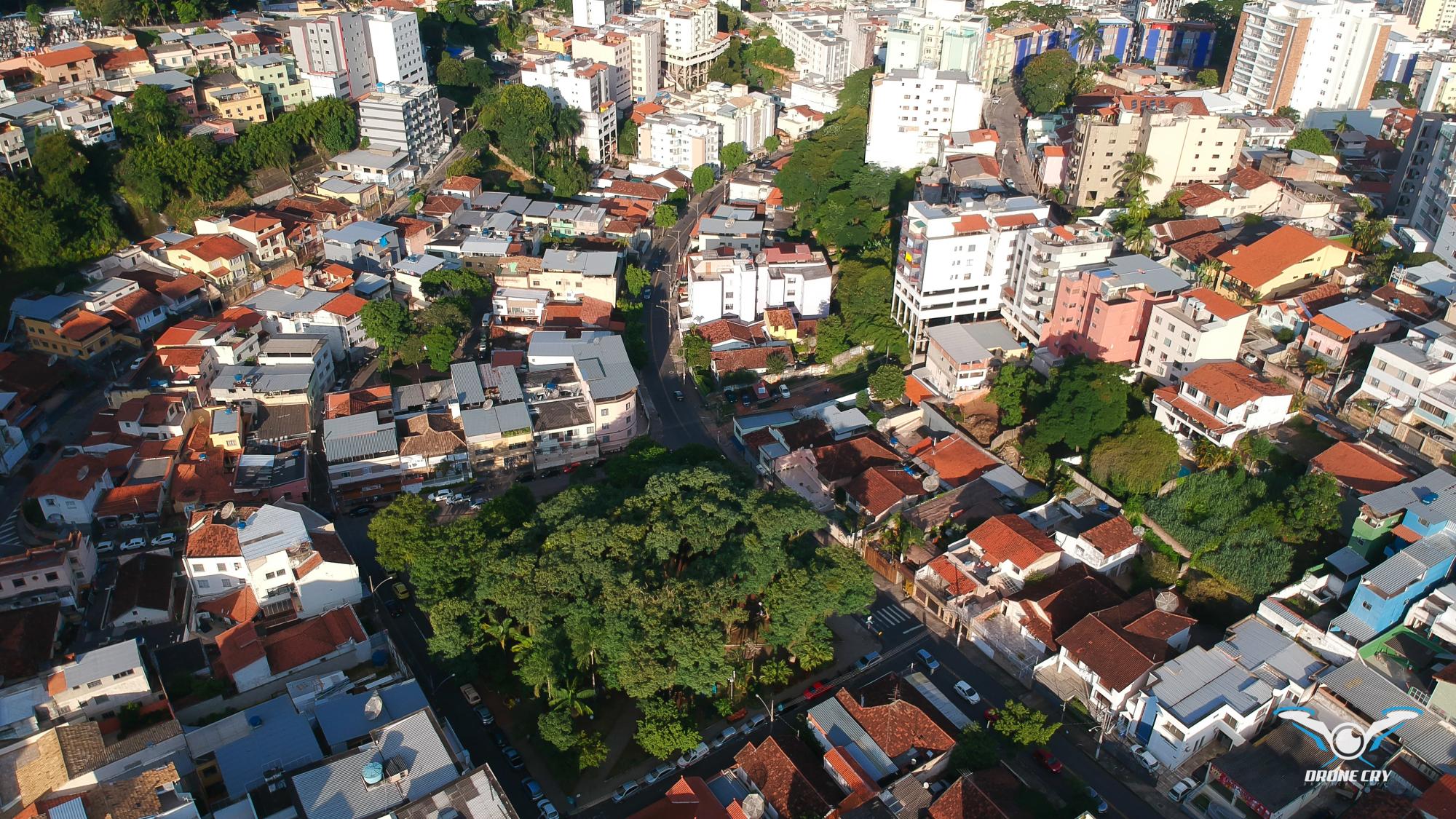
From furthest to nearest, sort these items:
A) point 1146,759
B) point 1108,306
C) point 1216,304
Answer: point 1108,306 → point 1216,304 → point 1146,759

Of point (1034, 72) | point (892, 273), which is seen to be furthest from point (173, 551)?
point (1034, 72)

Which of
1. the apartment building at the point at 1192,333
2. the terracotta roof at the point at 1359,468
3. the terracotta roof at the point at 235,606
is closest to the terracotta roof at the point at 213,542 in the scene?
the terracotta roof at the point at 235,606

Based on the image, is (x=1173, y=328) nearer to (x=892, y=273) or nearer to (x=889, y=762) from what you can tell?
(x=892, y=273)

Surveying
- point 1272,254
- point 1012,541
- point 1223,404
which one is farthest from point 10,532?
point 1272,254

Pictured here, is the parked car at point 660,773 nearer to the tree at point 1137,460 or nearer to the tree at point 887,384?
the tree at point 1137,460

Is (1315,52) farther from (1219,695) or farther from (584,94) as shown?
(1219,695)

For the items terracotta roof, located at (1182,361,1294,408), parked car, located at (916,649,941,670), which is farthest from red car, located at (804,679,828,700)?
terracotta roof, located at (1182,361,1294,408)

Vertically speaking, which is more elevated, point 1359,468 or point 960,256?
point 960,256
